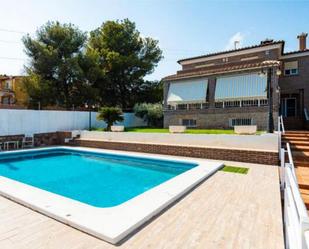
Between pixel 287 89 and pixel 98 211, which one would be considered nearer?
pixel 98 211

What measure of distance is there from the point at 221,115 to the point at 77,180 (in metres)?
15.7

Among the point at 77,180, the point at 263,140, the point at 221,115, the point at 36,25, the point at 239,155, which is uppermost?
the point at 36,25

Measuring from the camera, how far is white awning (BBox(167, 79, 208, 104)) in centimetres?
2365

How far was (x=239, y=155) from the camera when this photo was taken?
12914mm

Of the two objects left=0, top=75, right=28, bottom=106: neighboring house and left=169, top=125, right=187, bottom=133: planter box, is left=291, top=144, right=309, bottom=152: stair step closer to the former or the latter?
left=169, top=125, right=187, bottom=133: planter box

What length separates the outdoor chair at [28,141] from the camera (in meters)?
19.4

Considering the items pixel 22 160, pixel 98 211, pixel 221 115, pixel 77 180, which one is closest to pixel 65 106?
pixel 22 160

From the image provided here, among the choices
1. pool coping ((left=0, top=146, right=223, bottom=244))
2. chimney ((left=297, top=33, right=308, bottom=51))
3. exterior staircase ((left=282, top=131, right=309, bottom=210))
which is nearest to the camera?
pool coping ((left=0, top=146, right=223, bottom=244))

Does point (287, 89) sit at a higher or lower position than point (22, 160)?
higher

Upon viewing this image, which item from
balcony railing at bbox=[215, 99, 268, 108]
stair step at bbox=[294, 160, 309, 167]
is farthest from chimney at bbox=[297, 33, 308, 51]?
stair step at bbox=[294, 160, 309, 167]

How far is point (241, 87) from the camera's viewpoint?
2152cm

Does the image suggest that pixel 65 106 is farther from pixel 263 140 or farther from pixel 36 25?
pixel 263 140

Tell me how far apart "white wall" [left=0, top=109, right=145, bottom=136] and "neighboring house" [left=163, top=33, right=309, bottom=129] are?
931cm

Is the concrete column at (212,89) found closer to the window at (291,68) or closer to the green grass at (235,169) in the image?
the window at (291,68)
